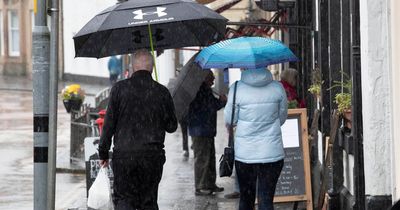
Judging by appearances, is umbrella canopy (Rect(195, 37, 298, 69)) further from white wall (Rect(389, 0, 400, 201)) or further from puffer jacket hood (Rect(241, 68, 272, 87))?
white wall (Rect(389, 0, 400, 201))

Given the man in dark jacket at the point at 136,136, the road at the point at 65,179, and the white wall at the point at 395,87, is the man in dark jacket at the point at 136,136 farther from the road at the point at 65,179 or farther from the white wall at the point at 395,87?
the road at the point at 65,179

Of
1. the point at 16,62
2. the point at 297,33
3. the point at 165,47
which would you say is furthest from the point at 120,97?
the point at 16,62

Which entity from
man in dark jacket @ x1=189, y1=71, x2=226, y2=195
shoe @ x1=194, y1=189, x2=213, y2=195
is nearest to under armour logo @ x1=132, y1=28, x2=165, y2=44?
man in dark jacket @ x1=189, y1=71, x2=226, y2=195

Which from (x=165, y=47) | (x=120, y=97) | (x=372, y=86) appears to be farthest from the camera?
(x=165, y=47)

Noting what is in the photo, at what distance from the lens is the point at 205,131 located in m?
14.4

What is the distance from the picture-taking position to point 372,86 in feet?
32.2

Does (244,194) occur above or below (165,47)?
below

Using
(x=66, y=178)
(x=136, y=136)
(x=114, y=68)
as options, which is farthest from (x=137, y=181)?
(x=114, y=68)

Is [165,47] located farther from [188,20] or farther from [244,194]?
[244,194]

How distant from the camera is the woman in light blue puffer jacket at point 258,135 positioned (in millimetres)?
9977

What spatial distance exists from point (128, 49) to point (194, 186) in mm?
5408

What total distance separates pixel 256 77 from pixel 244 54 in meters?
0.47

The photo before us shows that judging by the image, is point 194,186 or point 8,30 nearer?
point 194,186

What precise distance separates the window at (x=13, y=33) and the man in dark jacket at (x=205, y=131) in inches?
1355
